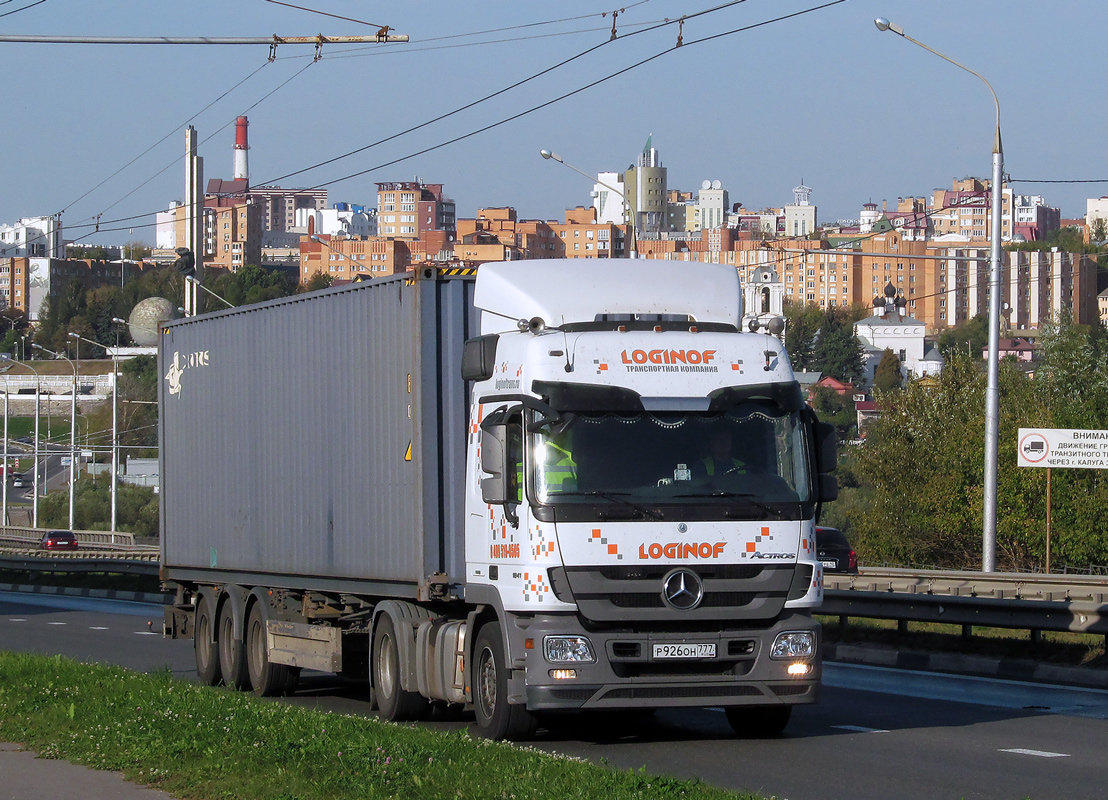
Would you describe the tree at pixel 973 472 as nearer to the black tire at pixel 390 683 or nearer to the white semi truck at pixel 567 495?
the black tire at pixel 390 683

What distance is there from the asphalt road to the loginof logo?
11.1ft

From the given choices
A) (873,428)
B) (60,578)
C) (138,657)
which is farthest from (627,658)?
(873,428)

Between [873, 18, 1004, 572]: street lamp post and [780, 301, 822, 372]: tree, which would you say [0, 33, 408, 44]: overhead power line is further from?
[780, 301, 822, 372]: tree

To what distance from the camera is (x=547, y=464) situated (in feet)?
32.0

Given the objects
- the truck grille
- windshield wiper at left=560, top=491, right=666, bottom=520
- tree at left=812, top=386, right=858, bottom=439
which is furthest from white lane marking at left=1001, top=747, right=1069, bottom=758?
tree at left=812, top=386, right=858, bottom=439

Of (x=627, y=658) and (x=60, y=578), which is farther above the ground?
(x=627, y=658)

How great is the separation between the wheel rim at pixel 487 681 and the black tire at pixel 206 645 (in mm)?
5317

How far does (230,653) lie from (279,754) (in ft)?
20.1

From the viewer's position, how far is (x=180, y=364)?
1644 centimetres

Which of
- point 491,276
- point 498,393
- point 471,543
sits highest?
point 491,276

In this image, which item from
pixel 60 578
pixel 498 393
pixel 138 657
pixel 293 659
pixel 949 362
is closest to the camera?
pixel 498 393

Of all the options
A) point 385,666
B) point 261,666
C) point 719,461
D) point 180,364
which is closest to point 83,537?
point 180,364

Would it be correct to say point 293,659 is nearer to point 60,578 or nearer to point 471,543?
point 471,543

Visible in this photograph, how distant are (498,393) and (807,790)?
3318mm
